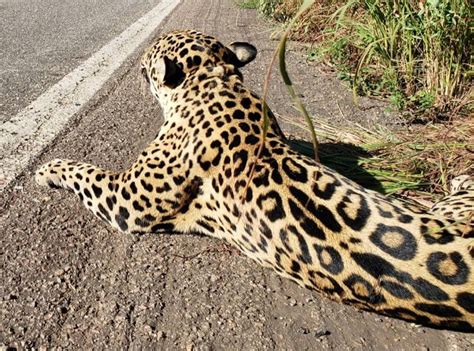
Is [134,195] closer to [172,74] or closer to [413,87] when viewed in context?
[172,74]

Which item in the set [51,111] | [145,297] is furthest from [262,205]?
[51,111]

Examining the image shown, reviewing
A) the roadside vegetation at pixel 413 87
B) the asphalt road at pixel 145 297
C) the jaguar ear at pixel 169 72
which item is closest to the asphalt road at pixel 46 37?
the jaguar ear at pixel 169 72

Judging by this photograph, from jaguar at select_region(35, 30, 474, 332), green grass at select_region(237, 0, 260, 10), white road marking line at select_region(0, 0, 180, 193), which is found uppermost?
jaguar at select_region(35, 30, 474, 332)

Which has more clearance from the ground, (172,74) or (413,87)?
(172,74)

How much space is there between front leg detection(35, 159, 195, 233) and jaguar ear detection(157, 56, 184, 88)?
697mm

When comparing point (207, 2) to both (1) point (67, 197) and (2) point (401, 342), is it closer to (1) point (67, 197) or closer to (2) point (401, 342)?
(1) point (67, 197)

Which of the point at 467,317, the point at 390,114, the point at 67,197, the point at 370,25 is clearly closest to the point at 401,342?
the point at 467,317

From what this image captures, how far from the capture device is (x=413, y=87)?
5.42 m

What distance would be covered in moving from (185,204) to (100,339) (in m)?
1.16

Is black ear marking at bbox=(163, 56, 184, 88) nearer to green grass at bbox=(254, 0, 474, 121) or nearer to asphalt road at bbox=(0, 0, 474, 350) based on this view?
asphalt road at bbox=(0, 0, 474, 350)

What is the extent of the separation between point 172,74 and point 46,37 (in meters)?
4.39

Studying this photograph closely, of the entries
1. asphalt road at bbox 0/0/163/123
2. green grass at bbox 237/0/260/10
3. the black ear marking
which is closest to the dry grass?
the black ear marking

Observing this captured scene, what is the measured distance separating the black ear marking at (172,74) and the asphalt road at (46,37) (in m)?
1.51

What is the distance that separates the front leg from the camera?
132 inches
